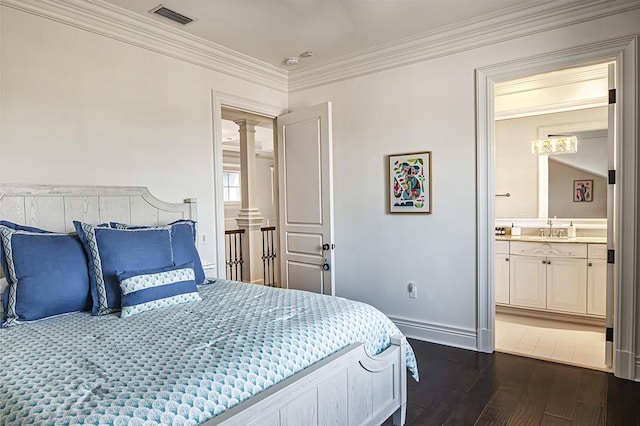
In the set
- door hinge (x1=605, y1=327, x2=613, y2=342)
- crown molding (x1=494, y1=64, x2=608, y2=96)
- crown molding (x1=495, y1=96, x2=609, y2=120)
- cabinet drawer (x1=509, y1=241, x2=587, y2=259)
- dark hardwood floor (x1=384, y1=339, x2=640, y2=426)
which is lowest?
dark hardwood floor (x1=384, y1=339, x2=640, y2=426)

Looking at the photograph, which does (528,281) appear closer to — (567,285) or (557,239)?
(567,285)

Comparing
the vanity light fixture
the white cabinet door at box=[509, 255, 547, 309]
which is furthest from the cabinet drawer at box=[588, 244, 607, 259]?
the vanity light fixture

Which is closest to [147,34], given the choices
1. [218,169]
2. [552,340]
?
[218,169]

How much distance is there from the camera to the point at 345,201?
13.6 feet

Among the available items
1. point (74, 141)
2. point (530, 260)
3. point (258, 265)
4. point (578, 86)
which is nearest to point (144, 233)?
point (74, 141)

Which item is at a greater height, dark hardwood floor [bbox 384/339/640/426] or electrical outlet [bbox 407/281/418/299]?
electrical outlet [bbox 407/281/418/299]

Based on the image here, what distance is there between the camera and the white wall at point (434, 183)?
3.38 m

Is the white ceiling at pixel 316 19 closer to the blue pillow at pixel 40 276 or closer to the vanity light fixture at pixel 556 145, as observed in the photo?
the blue pillow at pixel 40 276

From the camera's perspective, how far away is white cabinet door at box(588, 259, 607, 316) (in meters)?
3.97

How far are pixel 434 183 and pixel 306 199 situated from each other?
126 centimetres

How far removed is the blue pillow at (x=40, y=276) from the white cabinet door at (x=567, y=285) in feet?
14.1

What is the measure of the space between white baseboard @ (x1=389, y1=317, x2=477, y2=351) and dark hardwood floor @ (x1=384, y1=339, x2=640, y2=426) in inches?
7.6

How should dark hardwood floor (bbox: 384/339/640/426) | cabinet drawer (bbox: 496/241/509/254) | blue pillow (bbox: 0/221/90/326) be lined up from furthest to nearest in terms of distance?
cabinet drawer (bbox: 496/241/509/254) → dark hardwood floor (bbox: 384/339/640/426) → blue pillow (bbox: 0/221/90/326)

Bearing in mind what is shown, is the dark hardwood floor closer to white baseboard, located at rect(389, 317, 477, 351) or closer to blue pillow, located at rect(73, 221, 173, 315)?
white baseboard, located at rect(389, 317, 477, 351)
